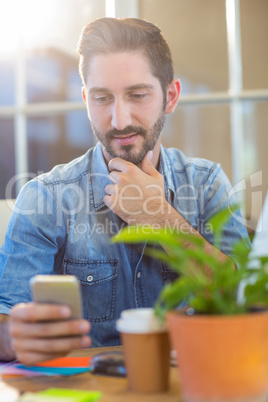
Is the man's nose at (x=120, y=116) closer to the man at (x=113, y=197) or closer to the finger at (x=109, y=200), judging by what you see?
the man at (x=113, y=197)

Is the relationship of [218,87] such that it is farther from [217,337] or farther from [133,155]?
[217,337]

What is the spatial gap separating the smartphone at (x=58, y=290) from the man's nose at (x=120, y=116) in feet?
3.52

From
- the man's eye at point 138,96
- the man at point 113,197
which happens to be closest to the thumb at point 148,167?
the man at point 113,197

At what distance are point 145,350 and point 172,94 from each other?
1579 millimetres

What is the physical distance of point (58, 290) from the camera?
2.66 feet

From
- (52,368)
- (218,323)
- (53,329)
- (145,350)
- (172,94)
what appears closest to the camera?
(218,323)

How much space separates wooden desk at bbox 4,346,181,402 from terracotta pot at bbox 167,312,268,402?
97mm

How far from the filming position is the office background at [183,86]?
7.79ft

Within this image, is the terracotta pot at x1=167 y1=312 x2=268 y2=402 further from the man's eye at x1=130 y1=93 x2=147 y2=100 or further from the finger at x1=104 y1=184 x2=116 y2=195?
the man's eye at x1=130 y1=93 x2=147 y2=100

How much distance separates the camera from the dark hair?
186cm

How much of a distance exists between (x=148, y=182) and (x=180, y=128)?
0.88 m

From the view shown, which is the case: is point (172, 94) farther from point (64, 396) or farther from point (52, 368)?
point (64, 396)

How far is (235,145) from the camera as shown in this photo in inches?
94.7

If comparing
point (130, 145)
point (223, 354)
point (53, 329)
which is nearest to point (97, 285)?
point (130, 145)
